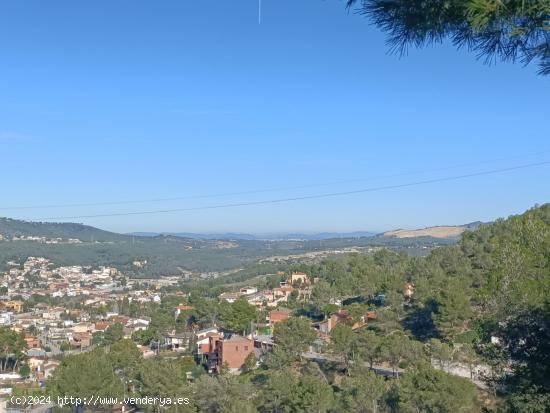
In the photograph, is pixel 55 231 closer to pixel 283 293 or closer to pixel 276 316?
pixel 283 293

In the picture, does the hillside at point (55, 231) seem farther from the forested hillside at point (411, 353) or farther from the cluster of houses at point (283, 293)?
the forested hillside at point (411, 353)

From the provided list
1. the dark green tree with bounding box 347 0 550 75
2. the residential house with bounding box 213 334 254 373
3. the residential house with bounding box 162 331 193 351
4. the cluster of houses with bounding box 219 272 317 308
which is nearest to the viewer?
the dark green tree with bounding box 347 0 550 75

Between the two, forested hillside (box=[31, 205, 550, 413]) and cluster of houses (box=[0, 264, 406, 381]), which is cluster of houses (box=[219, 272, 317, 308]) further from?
forested hillside (box=[31, 205, 550, 413])

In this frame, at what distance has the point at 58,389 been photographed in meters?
11.6

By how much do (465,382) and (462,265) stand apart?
44.8 ft

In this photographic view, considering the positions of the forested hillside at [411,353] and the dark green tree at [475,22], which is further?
the forested hillside at [411,353]

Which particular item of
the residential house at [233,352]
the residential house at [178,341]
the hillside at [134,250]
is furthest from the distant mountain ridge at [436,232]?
the residential house at [233,352]

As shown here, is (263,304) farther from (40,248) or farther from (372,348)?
(40,248)

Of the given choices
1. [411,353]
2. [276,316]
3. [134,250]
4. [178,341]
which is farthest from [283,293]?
[134,250]

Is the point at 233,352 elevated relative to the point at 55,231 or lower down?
lower down

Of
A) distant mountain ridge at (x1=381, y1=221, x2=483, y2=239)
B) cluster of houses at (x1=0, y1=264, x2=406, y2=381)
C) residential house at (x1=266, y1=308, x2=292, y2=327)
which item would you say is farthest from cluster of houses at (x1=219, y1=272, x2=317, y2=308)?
distant mountain ridge at (x1=381, y1=221, x2=483, y2=239)

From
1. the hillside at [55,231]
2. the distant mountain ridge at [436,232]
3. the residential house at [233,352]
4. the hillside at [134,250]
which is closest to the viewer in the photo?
the residential house at [233,352]

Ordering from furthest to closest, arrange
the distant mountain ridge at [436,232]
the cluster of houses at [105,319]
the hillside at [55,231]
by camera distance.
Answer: the distant mountain ridge at [436,232] → the hillside at [55,231] → the cluster of houses at [105,319]

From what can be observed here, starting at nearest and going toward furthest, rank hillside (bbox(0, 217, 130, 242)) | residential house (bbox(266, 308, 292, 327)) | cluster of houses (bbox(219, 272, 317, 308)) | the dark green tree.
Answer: the dark green tree, residential house (bbox(266, 308, 292, 327)), cluster of houses (bbox(219, 272, 317, 308)), hillside (bbox(0, 217, 130, 242))
